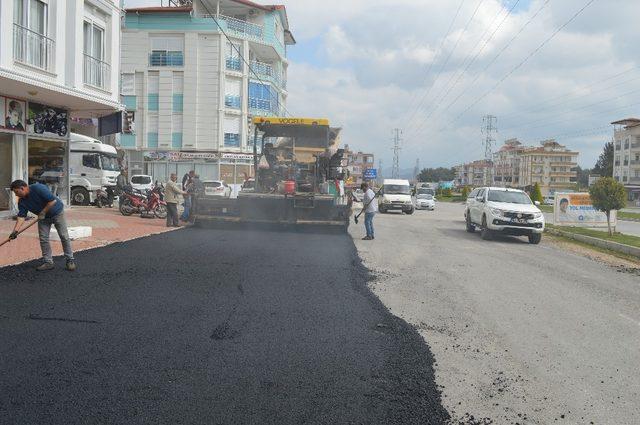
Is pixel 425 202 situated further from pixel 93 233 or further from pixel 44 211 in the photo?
pixel 44 211

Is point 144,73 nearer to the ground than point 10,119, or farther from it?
farther from it

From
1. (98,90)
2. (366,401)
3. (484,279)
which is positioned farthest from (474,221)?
(366,401)

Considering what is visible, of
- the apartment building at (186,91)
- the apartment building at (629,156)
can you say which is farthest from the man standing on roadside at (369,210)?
the apartment building at (629,156)

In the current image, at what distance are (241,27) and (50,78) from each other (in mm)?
33997

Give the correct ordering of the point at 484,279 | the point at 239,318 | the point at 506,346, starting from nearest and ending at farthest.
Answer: the point at 506,346 → the point at 239,318 → the point at 484,279

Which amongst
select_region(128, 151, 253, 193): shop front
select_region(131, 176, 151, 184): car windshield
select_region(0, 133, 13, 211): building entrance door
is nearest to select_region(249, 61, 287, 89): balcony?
select_region(128, 151, 253, 193): shop front

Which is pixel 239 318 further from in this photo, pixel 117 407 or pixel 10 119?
pixel 10 119

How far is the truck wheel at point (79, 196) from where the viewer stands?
25.9 meters

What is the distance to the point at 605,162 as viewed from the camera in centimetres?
11075

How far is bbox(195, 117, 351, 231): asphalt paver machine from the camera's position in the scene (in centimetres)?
1620

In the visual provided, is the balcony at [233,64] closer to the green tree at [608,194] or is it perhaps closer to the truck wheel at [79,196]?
the truck wheel at [79,196]

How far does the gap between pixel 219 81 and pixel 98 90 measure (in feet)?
92.6

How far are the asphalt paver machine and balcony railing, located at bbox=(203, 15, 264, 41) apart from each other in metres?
32.6

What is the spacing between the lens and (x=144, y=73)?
46.2 m
